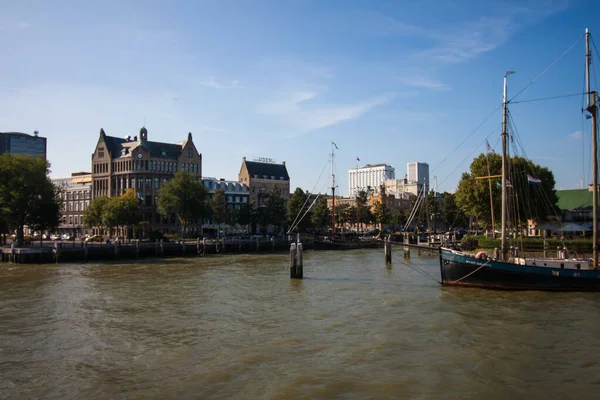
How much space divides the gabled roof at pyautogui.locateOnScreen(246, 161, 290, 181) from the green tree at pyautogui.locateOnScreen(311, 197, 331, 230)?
2390 cm

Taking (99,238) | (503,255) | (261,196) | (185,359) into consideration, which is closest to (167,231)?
(99,238)

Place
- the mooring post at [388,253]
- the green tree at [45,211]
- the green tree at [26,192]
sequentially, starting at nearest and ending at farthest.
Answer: the mooring post at [388,253]
the green tree at [26,192]
the green tree at [45,211]

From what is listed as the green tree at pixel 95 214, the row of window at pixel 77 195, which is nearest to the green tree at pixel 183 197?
the green tree at pixel 95 214

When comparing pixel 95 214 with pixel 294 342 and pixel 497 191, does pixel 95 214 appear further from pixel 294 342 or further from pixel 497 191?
pixel 294 342

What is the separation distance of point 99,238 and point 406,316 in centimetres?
7344

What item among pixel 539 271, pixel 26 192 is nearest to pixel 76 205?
pixel 26 192

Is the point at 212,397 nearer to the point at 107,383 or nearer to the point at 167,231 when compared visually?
the point at 107,383

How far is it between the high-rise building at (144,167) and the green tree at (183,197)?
46.6 ft

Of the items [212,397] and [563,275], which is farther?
[563,275]

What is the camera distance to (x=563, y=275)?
37.5m

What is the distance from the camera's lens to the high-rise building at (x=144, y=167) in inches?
4190

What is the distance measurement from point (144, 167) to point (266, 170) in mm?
45564

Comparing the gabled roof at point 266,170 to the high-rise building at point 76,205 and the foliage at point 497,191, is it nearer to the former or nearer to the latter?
the high-rise building at point 76,205

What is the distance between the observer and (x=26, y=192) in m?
66.4
